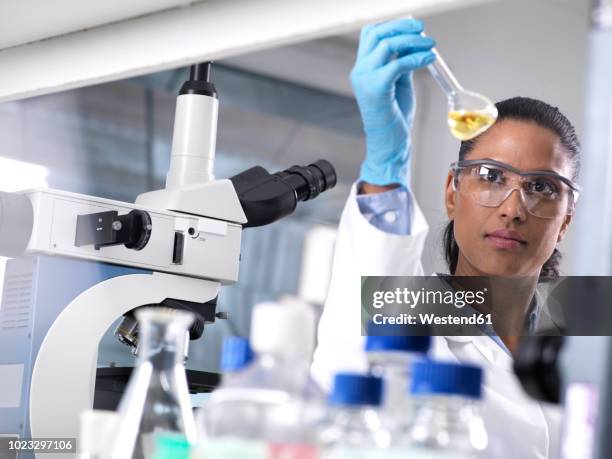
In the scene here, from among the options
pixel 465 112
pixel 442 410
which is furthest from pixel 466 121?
pixel 442 410

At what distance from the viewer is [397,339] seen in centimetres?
71

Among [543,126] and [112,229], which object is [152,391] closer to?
[112,229]

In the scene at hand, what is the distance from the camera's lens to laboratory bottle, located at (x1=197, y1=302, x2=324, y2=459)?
671mm

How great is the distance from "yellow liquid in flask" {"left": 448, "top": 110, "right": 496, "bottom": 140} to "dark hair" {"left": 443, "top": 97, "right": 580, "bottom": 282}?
0.46 meters

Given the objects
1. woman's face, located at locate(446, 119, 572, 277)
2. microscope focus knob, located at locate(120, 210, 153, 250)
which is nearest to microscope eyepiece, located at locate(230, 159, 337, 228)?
microscope focus knob, located at locate(120, 210, 153, 250)

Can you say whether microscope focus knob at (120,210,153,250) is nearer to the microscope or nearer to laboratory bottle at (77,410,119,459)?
the microscope

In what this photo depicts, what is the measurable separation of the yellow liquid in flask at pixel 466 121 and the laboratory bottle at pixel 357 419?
2.43ft

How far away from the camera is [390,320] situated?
1.84 metres

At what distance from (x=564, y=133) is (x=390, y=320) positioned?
520mm

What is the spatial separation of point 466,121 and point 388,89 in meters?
0.20

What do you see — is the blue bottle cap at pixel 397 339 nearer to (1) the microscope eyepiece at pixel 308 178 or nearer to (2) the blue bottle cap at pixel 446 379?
(2) the blue bottle cap at pixel 446 379

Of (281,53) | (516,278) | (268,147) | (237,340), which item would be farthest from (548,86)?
(268,147)

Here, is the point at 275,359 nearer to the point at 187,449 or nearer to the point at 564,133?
the point at 187,449

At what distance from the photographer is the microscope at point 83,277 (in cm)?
142
